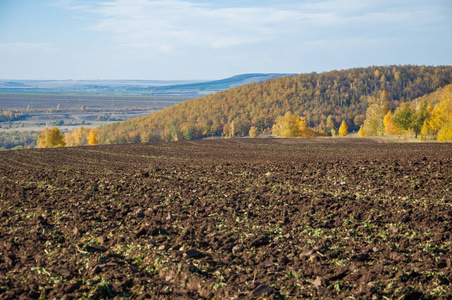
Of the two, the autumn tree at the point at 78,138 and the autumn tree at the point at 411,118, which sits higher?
the autumn tree at the point at 411,118

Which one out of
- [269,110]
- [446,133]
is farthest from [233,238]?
[269,110]

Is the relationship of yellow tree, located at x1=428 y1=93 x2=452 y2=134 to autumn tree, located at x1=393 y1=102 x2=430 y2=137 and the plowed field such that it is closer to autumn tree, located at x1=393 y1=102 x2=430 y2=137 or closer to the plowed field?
autumn tree, located at x1=393 y1=102 x2=430 y2=137

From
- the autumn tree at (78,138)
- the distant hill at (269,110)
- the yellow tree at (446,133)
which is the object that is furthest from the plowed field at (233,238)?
the autumn tree at (78,138)

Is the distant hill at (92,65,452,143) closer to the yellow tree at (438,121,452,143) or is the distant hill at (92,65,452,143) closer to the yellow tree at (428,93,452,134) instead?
the yellow tree at (428,93,452,134)

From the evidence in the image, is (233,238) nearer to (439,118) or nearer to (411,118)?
(439,118)

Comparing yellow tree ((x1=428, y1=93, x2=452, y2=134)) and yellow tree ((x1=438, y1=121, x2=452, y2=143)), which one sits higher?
yellow tree ((x1=428, y1=93, x2=452, y2=134))

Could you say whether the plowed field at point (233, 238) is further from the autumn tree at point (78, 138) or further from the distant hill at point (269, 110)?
the autumn tree at point (78, 138)

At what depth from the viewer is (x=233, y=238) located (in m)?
9.03

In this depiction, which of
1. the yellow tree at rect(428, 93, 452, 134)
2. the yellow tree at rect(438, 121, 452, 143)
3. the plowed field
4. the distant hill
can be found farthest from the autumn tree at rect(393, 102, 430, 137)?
the distant hill

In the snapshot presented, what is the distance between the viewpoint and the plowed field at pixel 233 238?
→ 671 cm

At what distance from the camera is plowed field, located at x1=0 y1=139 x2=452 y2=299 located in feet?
22.0

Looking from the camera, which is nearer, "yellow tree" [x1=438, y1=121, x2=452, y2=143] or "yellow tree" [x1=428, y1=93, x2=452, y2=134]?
"yellow tree" [x1=438, y1=121, x2=452, y2=143]

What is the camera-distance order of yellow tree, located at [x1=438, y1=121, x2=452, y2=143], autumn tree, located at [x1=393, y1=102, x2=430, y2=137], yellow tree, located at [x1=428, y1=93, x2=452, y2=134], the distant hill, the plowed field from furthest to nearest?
the distant hill, autumn tree, located at [x1=393, y1=102, x2=430, y2=137], yellow tree, located at [x1=428, y1=93, x2=452, y2=134], yellow tree, located at [x1=438, y1=121, x2=452, y2=143], the plowed field

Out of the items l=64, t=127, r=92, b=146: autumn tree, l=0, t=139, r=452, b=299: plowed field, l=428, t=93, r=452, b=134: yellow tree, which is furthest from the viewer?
l=64, t=127, r=92, b=146: autumn tree
